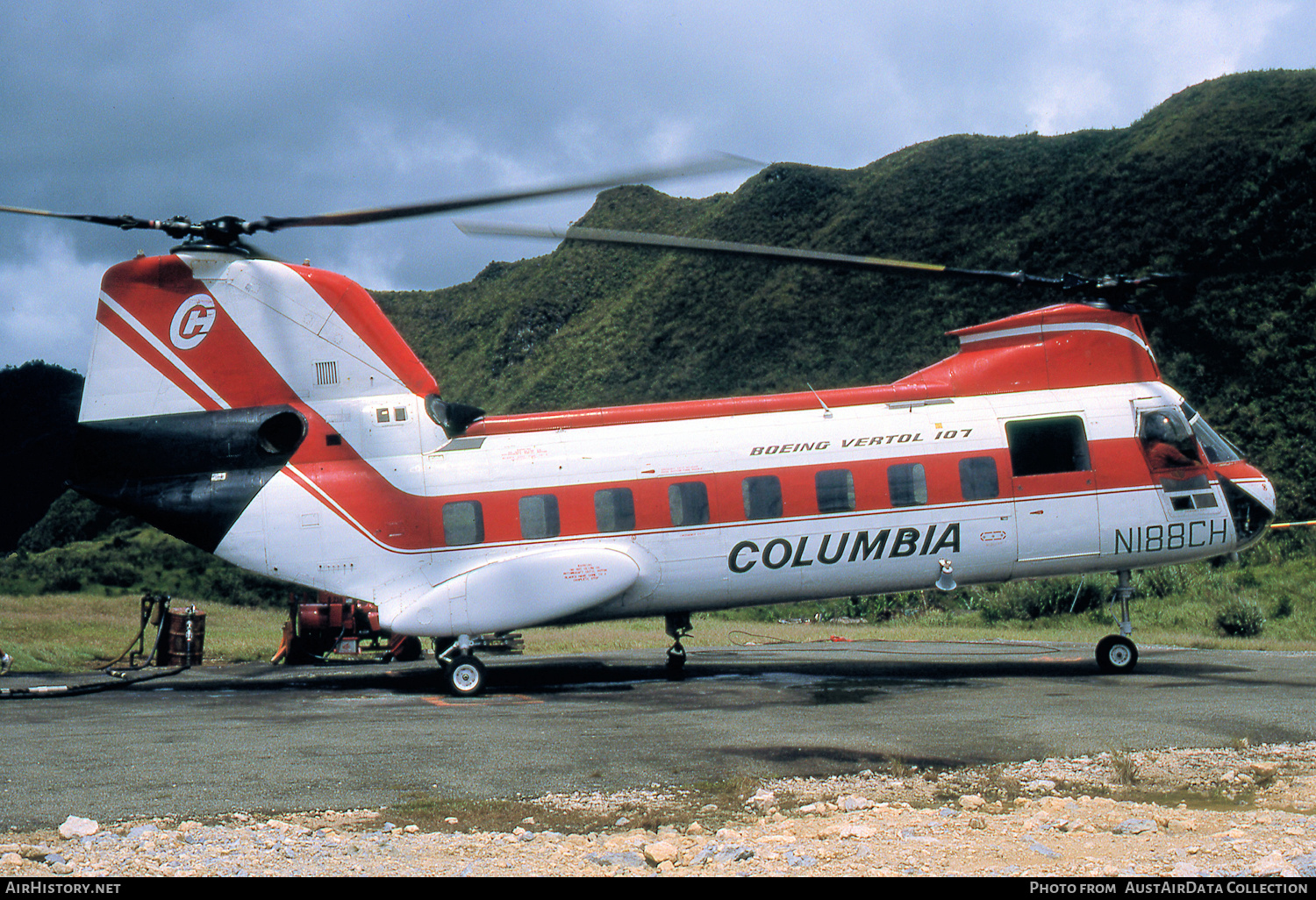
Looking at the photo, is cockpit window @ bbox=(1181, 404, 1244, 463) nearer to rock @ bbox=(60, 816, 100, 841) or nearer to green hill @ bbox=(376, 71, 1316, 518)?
rock @ bbox=(60, 816, 100, 841)

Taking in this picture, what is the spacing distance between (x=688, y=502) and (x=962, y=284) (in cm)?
5039

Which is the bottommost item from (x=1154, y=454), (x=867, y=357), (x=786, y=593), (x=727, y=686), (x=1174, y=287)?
(x=727, y=686)

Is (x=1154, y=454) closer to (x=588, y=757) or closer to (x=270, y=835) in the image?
(x=588, y=757)

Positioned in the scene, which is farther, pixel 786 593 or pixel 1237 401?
pixel 1237 401

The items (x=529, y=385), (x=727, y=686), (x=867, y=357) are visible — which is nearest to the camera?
(x=727, y=686)

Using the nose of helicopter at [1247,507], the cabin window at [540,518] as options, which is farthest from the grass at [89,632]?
the nose of helicopter at [1247,507]

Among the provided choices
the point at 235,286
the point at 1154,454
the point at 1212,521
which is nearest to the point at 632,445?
the point at 235,286

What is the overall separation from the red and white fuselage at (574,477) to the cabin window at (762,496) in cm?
3

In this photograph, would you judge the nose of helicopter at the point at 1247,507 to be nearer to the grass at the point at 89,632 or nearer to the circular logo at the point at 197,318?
the circular logo at the point at 197,318

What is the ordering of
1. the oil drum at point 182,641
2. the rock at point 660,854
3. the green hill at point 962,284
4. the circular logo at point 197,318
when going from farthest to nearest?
1. the green hill at point 962,284
2. the oil drum at point 182,641
3. the circular logo at point 197,318
4. the rock at point 660,854

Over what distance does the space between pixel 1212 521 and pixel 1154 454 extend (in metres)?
1.25

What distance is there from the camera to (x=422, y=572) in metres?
13.3

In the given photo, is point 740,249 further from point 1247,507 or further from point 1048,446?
point 1247,507

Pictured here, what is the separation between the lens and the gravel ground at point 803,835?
487 centimetres
